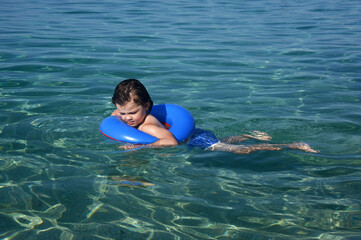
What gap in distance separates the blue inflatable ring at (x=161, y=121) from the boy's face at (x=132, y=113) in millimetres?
76

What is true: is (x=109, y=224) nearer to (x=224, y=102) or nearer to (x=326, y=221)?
(x=326, y=221)

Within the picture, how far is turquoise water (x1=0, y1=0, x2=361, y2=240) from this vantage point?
3.27 meters

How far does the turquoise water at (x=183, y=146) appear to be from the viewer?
10.7ft

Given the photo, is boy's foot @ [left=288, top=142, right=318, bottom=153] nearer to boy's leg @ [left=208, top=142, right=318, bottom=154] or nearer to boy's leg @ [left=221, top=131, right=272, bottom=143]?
boy's leg @ [left=208, top=142, right=318, bottom=154]

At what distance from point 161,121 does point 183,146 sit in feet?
1.64

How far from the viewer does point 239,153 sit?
178 inches

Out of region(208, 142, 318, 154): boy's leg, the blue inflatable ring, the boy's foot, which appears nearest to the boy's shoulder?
the blue inflatable ring

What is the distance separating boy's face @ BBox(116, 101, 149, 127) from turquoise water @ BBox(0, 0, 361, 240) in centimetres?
30

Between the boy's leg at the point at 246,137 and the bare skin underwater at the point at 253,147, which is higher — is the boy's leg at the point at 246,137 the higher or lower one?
the lower one

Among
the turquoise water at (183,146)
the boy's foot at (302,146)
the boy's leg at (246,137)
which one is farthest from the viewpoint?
the boy's leg at (246,137)

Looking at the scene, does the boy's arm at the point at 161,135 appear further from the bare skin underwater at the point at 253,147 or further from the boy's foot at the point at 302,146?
the boy's foot at the point at 302,146

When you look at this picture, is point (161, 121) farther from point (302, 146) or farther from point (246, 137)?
point (302, 146)

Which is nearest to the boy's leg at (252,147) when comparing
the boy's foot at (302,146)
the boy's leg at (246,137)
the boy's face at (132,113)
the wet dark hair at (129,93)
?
the boy's foot at (302,146)

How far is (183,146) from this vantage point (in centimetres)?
471
